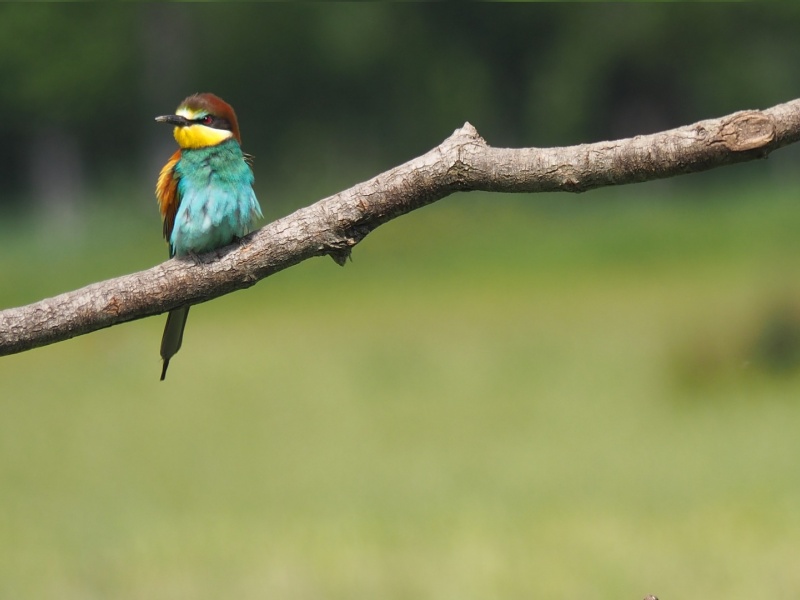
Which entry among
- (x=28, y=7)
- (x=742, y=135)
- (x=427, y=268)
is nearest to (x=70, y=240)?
(x=28, y=7)

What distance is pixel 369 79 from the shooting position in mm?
7016

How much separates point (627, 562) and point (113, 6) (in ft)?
16.8

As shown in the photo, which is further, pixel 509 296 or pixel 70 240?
pixel 70 240

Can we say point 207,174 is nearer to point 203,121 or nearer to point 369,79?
point 203,121

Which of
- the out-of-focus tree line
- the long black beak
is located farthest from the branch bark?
the out-of-focus tree line

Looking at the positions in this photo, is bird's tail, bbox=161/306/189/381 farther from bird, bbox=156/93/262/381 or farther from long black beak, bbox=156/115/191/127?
long black beak, bbox=156/115/191/127

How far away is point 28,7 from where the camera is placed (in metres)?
6.36

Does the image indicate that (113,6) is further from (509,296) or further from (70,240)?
(509,296)

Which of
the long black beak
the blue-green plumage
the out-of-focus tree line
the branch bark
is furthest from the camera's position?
the out-of-focus tree line

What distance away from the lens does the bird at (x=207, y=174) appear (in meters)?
1.44

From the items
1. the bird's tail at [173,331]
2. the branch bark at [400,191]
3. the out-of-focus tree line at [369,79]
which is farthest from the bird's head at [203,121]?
the out-of-focus tree line at [369,79]

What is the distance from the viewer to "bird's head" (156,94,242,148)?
1.49m

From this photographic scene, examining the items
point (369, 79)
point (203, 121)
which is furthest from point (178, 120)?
point (369, 79)

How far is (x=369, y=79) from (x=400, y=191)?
610 cm
